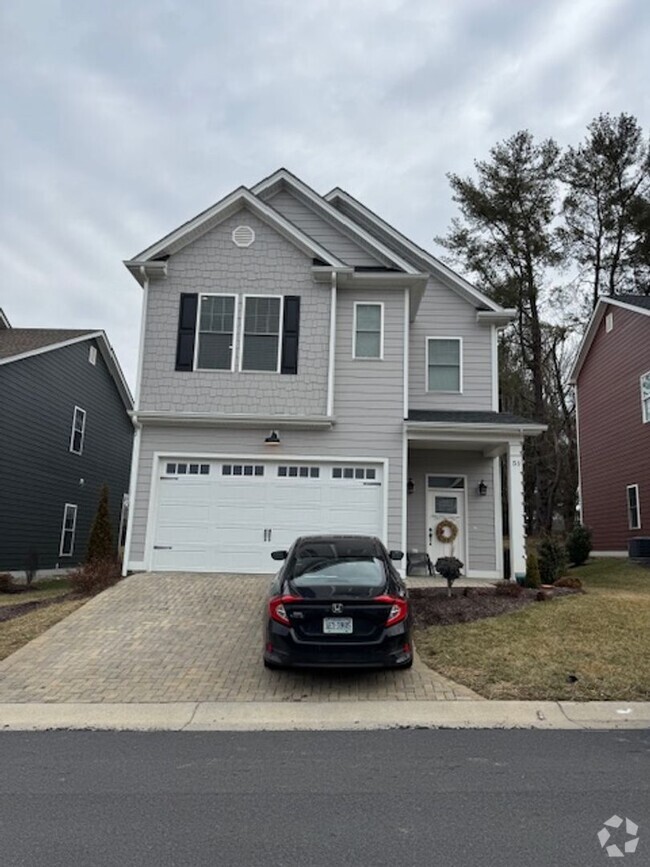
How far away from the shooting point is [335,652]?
6.80 meters

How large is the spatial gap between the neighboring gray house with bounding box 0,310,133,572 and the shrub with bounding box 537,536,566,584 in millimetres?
13202

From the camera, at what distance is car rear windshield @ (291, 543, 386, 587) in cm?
733

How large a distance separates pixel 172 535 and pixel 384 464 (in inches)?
184

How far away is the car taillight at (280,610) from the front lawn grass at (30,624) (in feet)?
12.8

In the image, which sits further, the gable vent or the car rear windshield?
the gable vent

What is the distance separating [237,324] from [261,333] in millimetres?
567

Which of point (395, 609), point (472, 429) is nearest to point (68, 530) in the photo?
point (472, 429)

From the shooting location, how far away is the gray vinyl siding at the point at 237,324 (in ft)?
45.5

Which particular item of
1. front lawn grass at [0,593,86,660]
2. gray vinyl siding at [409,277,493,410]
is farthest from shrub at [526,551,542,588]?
front lawn grass at [0,593,86,660]

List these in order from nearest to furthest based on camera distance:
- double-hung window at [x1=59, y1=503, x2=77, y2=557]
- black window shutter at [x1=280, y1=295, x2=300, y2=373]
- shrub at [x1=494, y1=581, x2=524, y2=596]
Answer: shrub at [x1=494, y1=581, x2=524, y2=596] < black window shutter at [x1=280, y1=295, x2=300, y2=373] < double-hung window at [x1=59, y1=503, x2=77, y2=557]

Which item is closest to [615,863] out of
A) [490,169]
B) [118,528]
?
[118,528]

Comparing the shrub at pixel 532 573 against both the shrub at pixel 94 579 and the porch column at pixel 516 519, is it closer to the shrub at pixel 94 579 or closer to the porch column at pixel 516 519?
the porch column at pixel 516 519

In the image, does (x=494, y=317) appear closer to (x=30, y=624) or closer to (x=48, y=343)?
(x=30, y=624)

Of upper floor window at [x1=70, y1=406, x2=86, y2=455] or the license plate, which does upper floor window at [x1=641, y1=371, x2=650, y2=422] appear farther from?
upper floor window at [x1=70, y1=406, x2=86, y2=455]
